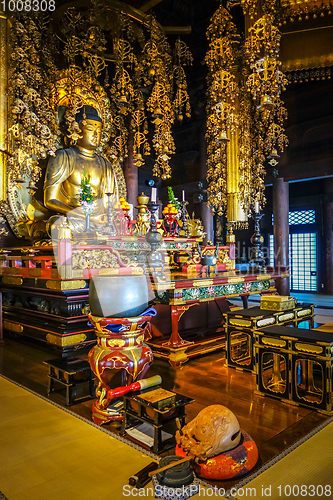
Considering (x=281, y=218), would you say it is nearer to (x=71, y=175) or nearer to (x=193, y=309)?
(x=193, y=309)

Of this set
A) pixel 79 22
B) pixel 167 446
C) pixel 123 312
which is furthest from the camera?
pixel 79 22

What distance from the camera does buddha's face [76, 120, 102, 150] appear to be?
17.6ft

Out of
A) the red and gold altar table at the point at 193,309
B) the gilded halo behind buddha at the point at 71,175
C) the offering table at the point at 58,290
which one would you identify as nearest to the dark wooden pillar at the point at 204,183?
the gilded halo behind buddha at the point at 71,175

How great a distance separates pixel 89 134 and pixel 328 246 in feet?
21.4

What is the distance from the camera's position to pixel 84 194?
12.8ft

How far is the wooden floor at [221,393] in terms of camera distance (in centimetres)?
172

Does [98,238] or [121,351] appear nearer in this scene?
[121,351]

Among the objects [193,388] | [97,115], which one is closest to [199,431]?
[193,388]

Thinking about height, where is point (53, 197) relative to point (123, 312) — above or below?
above

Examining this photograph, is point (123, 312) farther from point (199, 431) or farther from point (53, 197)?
point (53, 197)

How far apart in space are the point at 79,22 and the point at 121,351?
4814 millimetres

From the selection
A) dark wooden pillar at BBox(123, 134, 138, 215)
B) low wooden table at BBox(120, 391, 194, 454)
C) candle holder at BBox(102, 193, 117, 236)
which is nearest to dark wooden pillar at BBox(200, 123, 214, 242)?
dark wooden pillar at BBox(123, 134, 138, 215)

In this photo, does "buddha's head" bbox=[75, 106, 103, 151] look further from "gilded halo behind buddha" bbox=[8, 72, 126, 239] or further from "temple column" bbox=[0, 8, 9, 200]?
"temple column" bbox=[0, 8, 9, 200]

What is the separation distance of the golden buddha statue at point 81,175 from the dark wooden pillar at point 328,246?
5739mm
